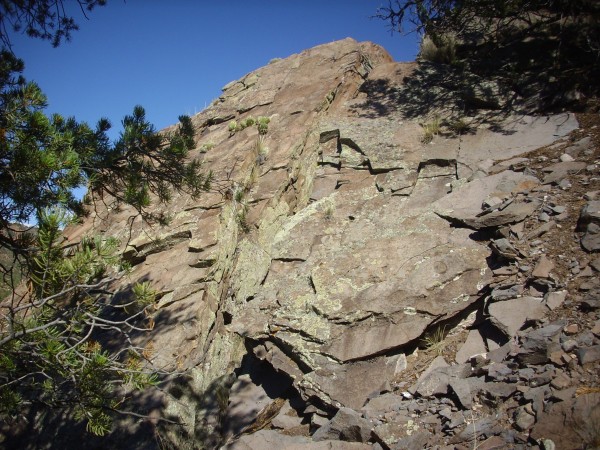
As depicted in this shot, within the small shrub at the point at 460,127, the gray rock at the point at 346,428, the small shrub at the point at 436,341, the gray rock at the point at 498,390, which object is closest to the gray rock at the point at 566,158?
the small shrub at the point at 460,127

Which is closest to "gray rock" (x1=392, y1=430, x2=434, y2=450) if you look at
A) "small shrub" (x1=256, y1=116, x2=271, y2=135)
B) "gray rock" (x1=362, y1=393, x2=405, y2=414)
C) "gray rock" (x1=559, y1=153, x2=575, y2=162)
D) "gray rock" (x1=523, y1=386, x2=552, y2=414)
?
"gray rock" (x1=362, y1=393, x2=405, y2=414)

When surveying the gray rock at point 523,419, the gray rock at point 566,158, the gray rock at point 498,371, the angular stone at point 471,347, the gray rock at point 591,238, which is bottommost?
the gray rock at point 523,419

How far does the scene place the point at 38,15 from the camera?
539cm

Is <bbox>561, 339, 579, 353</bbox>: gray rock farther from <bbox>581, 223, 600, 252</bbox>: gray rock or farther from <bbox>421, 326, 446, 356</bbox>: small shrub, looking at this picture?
<bbox>421, 326, 446, 356</bbox>: small shrub

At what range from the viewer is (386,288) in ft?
16.6

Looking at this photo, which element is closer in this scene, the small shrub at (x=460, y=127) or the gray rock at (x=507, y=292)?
the gray rock at (x=507, y=292)

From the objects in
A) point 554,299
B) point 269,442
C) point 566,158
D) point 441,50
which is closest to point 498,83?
point 441,50

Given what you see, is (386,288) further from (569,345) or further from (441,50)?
(441,50)

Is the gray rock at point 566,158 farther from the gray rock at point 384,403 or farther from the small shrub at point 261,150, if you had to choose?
the small shrub at point 261,150

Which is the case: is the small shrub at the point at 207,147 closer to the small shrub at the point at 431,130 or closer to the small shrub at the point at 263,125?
the small shrub at the point at 263,125

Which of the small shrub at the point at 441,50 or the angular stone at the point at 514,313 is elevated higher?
the small shrub at the point at 441,50

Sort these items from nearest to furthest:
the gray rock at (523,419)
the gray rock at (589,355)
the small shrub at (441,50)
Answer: the gray rock at (523,419) < the gray rock at (589,355) < the small shrub at (441,50)

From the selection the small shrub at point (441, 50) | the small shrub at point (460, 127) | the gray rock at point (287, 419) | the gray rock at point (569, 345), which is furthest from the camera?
the small shrub at point (441, 50)

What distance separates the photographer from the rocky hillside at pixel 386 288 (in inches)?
137
